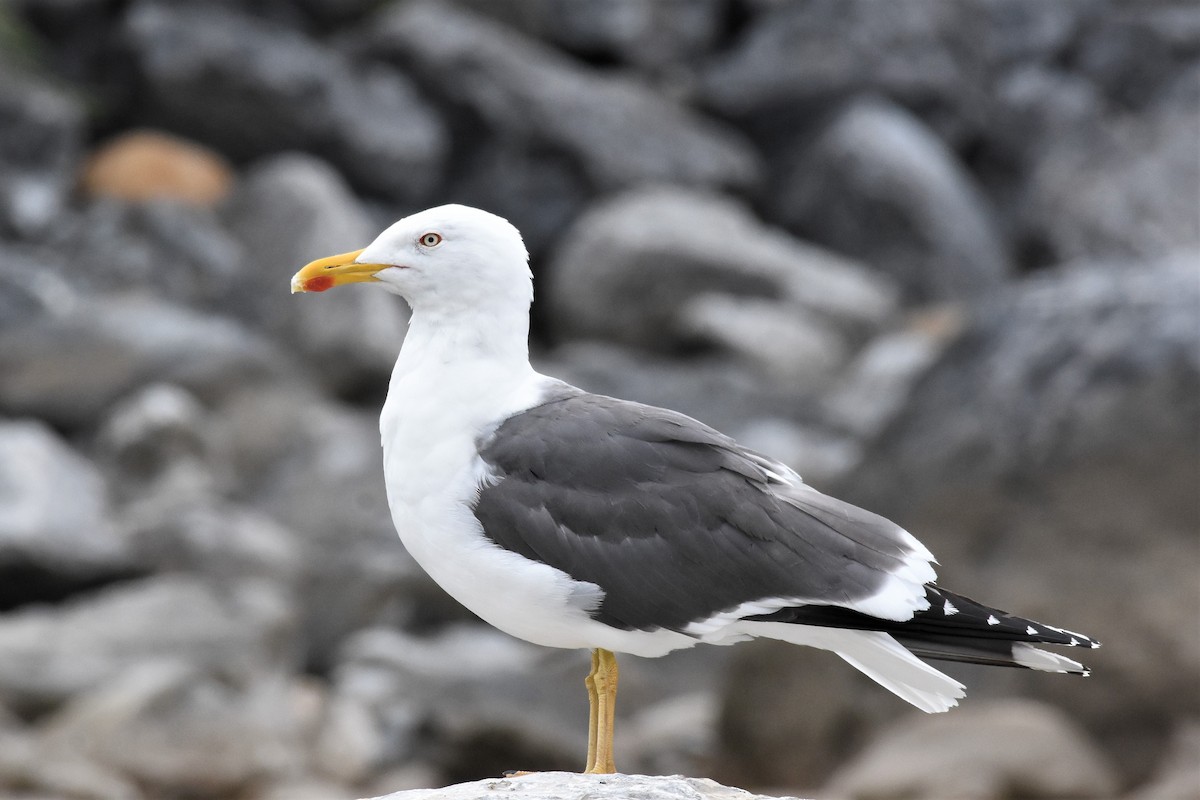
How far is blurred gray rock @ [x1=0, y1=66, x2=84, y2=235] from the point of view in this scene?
15.4 metres

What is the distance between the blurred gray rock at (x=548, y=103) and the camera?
17281 mm

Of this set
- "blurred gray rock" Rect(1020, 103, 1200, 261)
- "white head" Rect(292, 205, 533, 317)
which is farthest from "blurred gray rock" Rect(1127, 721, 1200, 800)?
"blurred gray rock" Rect(1020, 103, 1200, 261)

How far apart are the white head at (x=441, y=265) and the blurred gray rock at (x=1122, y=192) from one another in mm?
13419

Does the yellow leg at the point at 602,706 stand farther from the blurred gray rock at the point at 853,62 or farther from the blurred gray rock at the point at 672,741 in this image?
the blurred gray rock at the point at 853,62

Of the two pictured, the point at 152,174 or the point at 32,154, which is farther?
the point at 152,174

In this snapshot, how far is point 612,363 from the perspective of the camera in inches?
584

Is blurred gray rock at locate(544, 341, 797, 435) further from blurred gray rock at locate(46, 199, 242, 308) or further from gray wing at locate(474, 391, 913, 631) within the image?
gray wing at locate(474, 391, 913, 631)

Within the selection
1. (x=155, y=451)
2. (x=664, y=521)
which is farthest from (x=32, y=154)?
(x=664, y=521)

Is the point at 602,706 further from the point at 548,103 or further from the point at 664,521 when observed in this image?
the point at 548,103

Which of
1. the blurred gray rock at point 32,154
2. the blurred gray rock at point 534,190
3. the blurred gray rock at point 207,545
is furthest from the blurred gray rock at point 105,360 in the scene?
the blurred gray rock at point 534,190

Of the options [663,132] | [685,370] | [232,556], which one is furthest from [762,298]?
[232,556]

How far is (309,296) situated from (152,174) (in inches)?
91.2

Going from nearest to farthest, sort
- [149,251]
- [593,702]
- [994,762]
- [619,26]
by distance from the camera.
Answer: [593,702], [994,762], [149,251], [619,26]

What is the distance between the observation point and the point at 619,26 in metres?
18.8
